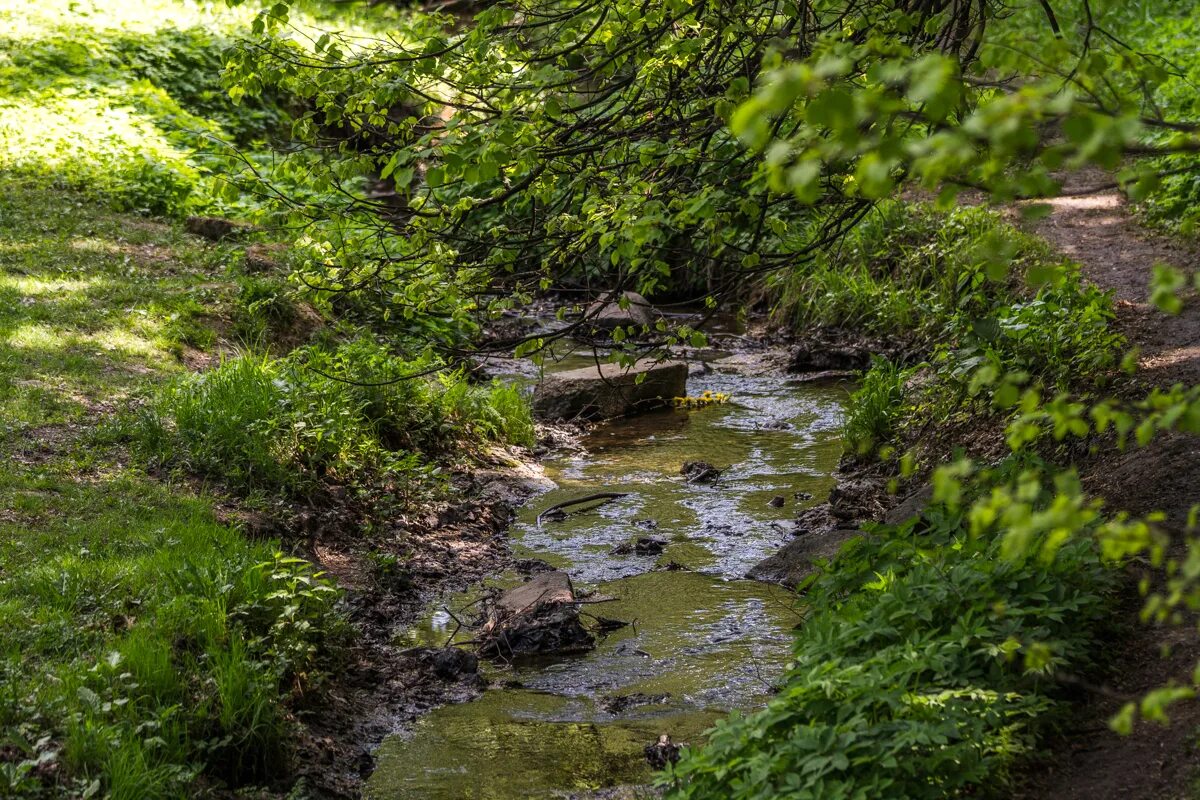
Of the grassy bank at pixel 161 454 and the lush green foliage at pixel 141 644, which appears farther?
the grassy bank at pixel 161 454

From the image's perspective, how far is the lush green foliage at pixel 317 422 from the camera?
655 cm

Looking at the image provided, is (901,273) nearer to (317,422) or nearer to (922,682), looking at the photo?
(317,422)

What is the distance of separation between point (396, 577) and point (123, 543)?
1.59m

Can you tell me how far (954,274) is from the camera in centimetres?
Result: 1049

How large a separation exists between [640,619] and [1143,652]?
257cm

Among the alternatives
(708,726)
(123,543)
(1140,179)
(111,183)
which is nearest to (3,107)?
(111,183)

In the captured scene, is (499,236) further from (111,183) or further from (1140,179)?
(111,183)

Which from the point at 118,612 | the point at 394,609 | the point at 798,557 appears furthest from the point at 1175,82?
the point at 118,612

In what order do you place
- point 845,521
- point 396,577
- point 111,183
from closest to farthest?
point 396,577 < point 845,521 < point 111,183

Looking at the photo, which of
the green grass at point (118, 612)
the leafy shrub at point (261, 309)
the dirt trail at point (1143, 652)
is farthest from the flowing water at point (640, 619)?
the leafy shrub at point (261, 309)

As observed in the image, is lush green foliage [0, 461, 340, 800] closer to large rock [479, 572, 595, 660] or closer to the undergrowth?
large rock [479, 572, 595, 660]

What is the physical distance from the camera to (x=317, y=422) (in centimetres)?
710

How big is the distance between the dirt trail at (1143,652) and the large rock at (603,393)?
377cm

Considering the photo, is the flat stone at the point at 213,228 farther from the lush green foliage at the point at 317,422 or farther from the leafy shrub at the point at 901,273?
the leafy shrub at the point at 901,273
